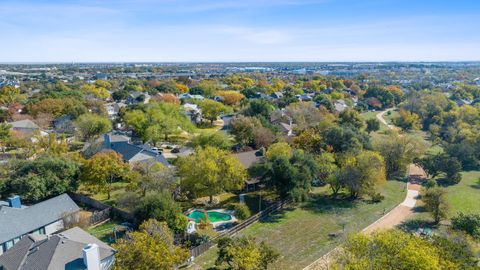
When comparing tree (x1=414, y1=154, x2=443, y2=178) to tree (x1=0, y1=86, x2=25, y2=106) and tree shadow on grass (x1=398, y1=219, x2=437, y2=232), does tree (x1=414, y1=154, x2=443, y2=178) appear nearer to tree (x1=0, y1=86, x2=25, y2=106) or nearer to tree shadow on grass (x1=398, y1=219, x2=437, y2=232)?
tree shadow on grass (x1=398, y1=219, x2=437, y2=232)

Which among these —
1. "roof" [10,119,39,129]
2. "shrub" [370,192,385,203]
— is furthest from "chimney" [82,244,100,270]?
"roof" [10,119,39,129]

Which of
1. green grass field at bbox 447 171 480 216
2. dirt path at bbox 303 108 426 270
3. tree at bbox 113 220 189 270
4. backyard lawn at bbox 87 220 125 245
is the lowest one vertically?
green grass field at bbox 447 171 480 216

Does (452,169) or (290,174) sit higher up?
(290,174)

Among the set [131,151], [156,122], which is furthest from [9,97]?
[131,151]

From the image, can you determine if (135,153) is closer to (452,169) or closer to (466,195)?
(466,195)

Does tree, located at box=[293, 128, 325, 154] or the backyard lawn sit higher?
tree, located at box=[293, 128, 325, 154]

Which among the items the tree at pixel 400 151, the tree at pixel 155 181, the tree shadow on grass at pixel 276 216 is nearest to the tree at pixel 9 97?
the tree at pixel 155 181
